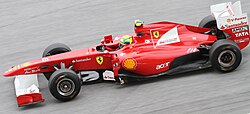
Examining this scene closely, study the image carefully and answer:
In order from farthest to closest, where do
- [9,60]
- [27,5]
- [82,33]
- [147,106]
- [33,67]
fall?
[27,5], [82,33], [9,60], [33,67], [147,106]

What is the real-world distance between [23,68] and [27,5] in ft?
24.1

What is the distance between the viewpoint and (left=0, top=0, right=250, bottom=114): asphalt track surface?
30.5 ft

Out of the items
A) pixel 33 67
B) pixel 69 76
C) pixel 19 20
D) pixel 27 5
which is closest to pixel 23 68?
pixel 33 67

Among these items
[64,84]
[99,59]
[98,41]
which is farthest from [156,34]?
[98,41]

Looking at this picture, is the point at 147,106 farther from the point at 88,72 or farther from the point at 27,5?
the point at 27,5

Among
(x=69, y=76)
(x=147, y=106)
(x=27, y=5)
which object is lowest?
(x=147, y=106)

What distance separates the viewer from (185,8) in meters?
15.0

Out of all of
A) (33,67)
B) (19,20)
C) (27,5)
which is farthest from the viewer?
(27,5)

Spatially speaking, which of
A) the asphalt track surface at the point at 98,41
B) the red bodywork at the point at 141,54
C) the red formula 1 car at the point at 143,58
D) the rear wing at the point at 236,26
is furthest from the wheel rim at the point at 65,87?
the rear wing at the point at 236,26

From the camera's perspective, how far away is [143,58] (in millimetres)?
10188

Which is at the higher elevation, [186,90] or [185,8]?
[185,8]

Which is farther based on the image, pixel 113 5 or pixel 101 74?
pixel 113 5

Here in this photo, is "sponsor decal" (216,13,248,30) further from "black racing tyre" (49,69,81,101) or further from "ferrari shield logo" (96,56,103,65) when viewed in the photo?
"black racing tyre" (49,69,81,101)

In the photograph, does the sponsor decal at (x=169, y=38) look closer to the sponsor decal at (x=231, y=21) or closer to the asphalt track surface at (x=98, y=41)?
the asphalt track surface at (x=98, y=41)
